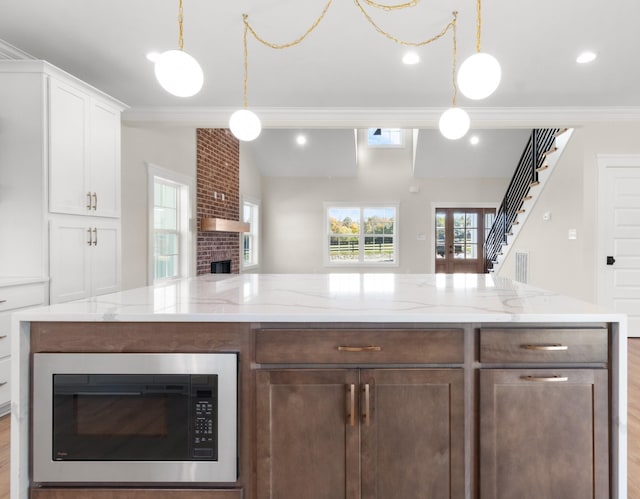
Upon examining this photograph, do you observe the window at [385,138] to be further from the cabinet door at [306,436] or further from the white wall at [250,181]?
the cabinet door at [306,436]

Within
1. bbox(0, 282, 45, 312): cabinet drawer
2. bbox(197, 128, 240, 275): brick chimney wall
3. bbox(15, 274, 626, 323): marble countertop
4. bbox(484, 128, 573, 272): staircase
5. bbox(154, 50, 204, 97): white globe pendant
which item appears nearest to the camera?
bbox(15, 274, 626, 323): marble countertop

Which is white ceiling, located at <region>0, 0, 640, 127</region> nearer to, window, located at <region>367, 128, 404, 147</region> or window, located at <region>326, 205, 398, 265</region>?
window, located at <region>367, 128, 404, 147</region>

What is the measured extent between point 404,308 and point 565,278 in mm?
4514

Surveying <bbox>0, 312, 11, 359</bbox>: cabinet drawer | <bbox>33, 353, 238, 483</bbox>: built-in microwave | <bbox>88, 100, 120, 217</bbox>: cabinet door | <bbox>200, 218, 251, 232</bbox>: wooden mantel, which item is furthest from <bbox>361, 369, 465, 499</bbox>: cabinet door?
<bbox>200, 218, 251, 232</bbox>: wooden mantel

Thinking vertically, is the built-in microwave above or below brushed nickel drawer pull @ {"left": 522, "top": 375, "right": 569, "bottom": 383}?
below

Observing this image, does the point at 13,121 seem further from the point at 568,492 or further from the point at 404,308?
the point at 568,492

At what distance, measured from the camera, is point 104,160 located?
340 centimetres

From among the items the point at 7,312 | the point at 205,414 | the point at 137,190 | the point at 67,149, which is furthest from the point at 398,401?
the point at 137,190

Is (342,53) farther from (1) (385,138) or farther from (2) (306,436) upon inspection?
(1) (385,138)

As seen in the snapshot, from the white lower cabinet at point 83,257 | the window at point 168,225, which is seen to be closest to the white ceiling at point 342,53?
the window at point 168,225

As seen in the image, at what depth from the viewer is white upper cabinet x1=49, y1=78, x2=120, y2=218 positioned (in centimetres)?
291

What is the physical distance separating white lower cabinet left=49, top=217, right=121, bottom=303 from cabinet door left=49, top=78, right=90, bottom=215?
0.13m

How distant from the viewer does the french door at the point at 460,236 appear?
29.4 feet

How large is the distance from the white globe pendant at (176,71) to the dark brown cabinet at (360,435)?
1359mm
